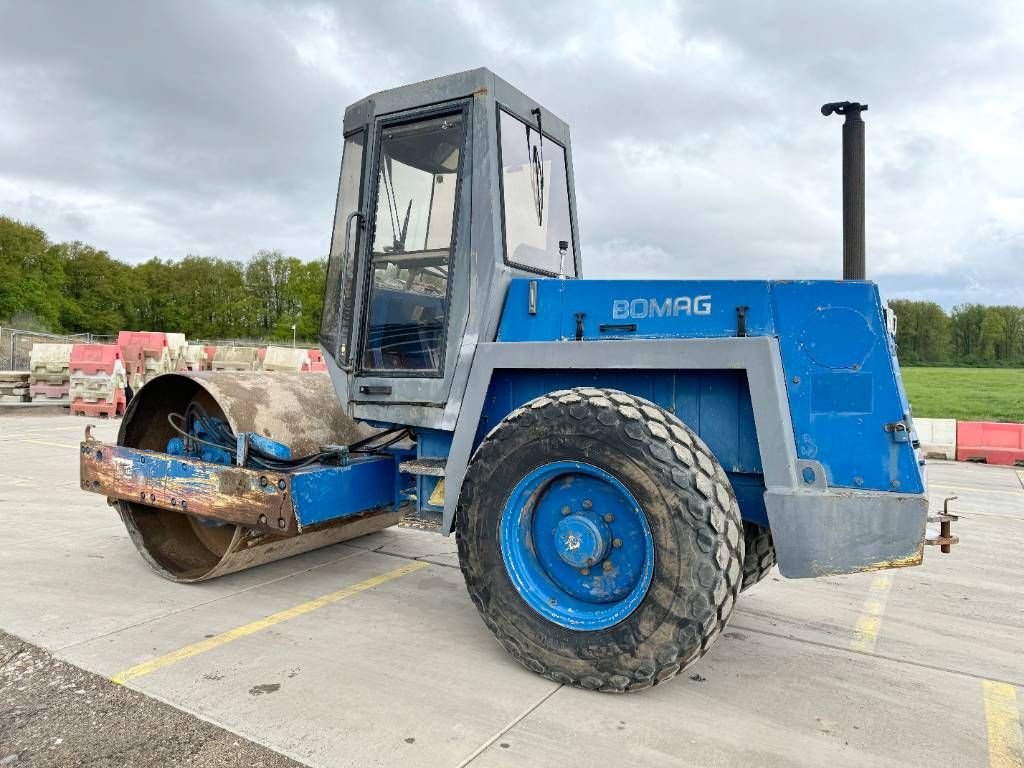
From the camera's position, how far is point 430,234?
4.18 m

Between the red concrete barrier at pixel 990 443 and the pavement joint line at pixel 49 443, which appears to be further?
the red concrete barrier at pixel 990 443

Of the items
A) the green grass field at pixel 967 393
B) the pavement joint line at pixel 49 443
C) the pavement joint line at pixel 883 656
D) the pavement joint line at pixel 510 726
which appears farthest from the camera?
the green grass field at pixel 967 393

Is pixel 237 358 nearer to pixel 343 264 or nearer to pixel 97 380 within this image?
pixel 97 380

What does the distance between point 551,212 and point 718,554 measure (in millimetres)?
2474

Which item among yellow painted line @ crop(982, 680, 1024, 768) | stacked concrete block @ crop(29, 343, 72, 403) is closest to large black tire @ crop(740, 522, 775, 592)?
yellow painted line @ crop(982, 680, 1024, 768)

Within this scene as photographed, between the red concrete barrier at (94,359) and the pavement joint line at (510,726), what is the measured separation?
15.6 meters

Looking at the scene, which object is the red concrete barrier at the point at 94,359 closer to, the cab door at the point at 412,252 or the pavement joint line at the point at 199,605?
the pavement joint line at the point at 199,605

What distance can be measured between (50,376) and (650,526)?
18554 mm

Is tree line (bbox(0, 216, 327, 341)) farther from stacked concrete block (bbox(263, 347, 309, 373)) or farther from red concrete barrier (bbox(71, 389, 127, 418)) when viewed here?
red concrete barrier (bbox(71, 389, 127, 418))

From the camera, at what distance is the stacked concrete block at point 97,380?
1608cm

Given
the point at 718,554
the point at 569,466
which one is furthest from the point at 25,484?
the point at 718,554

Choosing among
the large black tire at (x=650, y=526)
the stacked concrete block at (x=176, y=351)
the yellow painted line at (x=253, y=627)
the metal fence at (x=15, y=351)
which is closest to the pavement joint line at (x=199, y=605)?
the yellow painted line at (x=253, y=627)

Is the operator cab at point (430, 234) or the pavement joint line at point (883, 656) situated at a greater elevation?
the operator cab at point (430, 234)

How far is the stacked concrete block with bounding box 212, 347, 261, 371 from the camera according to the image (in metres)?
20.2
